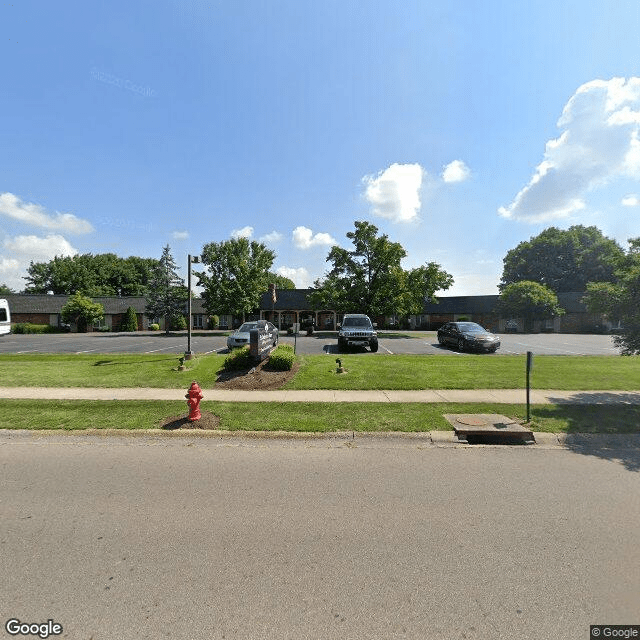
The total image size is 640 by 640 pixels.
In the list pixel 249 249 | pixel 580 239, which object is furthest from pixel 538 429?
pixel 580 239

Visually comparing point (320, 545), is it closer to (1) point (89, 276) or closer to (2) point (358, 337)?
(2) point (358, 337)

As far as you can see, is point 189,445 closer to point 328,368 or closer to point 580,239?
point 328,368

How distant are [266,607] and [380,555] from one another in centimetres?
112

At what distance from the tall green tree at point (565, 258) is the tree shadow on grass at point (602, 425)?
6048cm

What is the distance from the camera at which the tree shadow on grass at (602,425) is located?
5273mm

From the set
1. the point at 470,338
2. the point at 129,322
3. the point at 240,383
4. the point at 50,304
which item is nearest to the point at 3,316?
the point at 129,322

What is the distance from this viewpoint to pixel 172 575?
269cm

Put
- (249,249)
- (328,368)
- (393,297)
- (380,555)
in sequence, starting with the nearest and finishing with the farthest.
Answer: (380,555) → (328,368) → (393,297) → (249,249)

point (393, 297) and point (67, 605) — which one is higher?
point (393, 297)

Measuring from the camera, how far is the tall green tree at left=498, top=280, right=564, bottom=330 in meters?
38.8

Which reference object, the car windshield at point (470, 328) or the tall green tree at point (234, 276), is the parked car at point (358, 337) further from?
the tall green tree at point (234, 276)

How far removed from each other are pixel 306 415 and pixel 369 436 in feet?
5.14

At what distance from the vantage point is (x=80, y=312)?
122ft

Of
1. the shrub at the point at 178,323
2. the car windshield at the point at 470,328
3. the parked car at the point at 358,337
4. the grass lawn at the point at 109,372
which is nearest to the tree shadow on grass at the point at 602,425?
the grass lawn at the point at 109,372
